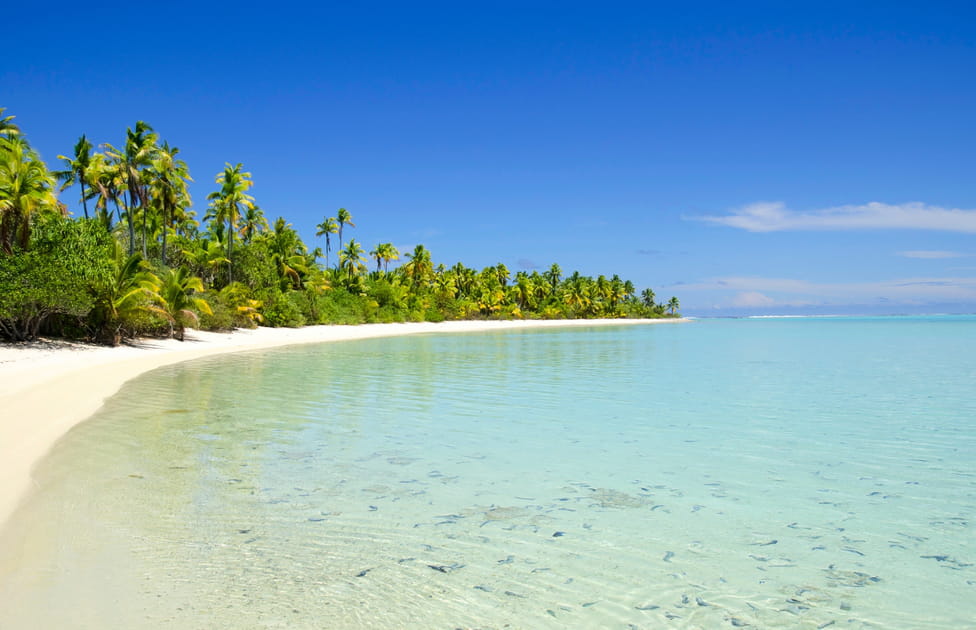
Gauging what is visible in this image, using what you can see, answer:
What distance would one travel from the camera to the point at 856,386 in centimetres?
1817

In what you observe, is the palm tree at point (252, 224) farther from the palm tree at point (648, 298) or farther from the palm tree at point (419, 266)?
the palm tree at point (648, 298)

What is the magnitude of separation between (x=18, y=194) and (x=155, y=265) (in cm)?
1168

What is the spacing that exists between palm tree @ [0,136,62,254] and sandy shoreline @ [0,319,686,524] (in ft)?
13.1

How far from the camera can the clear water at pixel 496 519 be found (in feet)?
14.1

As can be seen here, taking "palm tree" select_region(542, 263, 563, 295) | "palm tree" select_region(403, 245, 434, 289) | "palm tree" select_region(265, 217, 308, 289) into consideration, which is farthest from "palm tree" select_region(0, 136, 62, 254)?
"palm tree" select_region(542, 263, 563, 295)

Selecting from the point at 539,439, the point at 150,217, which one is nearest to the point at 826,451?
the point at 539,439

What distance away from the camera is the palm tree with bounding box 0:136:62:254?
71.1 ft

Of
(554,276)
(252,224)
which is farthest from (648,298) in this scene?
(252,224)

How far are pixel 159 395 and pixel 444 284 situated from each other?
74945 millimetres

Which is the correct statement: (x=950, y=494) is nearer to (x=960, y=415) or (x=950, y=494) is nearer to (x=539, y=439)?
(x=539, y=439)

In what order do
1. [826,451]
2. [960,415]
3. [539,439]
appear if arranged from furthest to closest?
1. [960,415]
2. [539,439]
3. [826,451]

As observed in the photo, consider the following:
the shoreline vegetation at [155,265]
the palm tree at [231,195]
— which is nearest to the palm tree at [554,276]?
the shoreline vegetation at [155,265]

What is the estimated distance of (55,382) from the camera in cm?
1584

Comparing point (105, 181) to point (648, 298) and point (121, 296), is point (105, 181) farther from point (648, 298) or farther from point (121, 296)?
point (648, 298)
